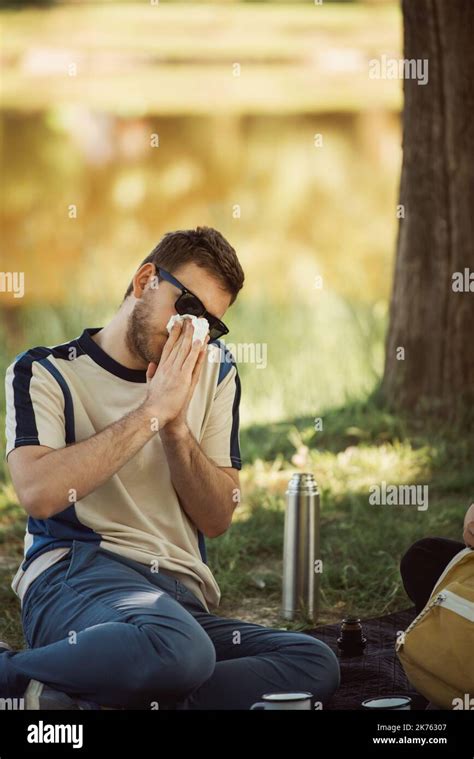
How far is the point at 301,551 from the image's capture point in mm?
3838

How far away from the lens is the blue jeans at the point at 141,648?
2.59 m

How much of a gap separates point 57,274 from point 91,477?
6171mm

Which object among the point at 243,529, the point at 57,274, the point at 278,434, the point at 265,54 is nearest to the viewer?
the point at 243,529

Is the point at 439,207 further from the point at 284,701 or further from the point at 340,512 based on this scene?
the point at 284,701

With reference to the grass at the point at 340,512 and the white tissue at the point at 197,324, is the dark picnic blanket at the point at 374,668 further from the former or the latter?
the white tissue at the point at 197,324

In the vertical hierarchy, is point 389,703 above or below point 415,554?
below

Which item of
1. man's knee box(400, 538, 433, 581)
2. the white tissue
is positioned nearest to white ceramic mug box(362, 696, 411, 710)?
man's knee box(400, 538, 433, 581)

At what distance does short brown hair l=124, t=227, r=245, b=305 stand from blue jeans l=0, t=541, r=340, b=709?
0.68m

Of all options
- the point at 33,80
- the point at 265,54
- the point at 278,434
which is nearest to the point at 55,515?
the point at 278,434

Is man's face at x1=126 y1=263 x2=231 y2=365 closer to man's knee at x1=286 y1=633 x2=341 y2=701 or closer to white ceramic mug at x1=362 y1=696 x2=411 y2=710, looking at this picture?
man's knee at x1=286 y1=633 x2=341 y2=701

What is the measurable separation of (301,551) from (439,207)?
226cm

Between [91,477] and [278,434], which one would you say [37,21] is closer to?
[278,434]

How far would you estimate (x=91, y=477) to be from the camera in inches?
108

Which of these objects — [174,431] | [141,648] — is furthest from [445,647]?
[174,431]
